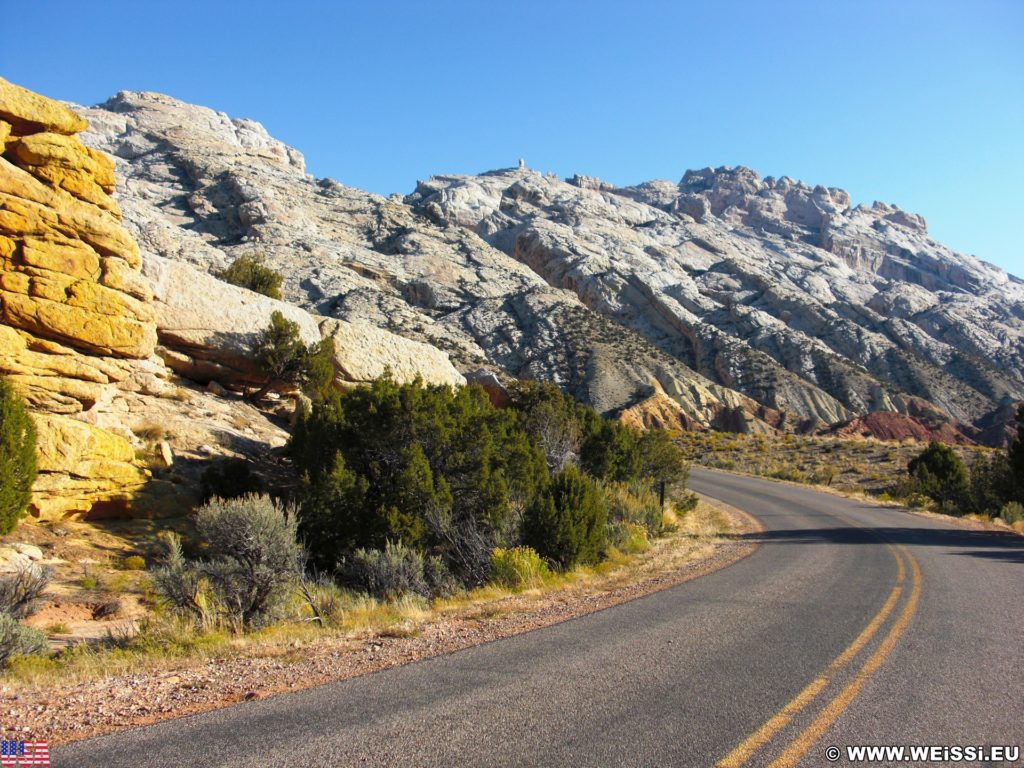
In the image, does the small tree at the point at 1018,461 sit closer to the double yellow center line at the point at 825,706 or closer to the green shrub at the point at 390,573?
the double yellow center line at the point at 825,706

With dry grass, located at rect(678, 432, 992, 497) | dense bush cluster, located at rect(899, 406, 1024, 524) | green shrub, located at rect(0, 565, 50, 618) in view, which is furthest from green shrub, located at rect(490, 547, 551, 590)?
dry grass, located at rect(678, 432, 992, 497)

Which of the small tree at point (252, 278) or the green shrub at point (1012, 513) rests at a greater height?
the small tree at point (252, 278)

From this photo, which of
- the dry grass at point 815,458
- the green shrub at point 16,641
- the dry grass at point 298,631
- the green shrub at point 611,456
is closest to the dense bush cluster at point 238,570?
the dry grass at point 298,631

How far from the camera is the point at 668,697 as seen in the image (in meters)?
4.99

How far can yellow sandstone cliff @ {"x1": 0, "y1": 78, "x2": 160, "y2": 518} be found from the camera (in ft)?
47.0

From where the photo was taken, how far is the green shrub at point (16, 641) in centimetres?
662

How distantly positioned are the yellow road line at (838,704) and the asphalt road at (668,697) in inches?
0.7

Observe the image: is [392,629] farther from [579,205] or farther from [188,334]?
[579,205]

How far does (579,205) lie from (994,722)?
129 metres

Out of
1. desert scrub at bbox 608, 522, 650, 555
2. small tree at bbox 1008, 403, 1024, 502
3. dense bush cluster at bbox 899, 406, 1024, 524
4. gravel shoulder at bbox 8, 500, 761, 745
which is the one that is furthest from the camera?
dense bush cluster at bbox 899, 406, 1024, 524

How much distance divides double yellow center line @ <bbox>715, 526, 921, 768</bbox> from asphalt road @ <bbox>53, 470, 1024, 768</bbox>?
2cm

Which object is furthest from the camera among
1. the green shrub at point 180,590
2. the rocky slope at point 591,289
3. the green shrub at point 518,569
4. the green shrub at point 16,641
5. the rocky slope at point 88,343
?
the rocky slope at point 591,289

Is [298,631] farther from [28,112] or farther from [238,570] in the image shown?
[28,112]

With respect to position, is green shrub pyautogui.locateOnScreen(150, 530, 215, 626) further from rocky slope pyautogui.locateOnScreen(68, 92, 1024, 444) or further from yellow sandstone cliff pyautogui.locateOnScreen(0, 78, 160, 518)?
rocky slope pyautogui.locateOnScreen(68, 92, 1024, 444)
